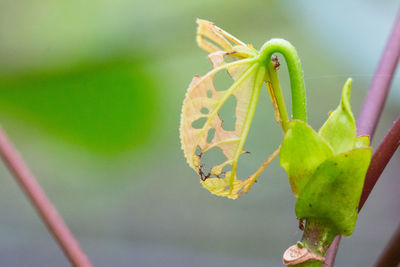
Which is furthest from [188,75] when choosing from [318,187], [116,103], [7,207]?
[318,187]

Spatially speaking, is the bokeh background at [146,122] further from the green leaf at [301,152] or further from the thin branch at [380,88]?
the green leaf at [301,152]

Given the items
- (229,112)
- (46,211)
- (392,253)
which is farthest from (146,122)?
(392,253)

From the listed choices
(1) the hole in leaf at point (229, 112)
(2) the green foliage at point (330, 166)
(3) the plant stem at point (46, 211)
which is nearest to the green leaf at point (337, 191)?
(2) the green foliage at point (330, 166)

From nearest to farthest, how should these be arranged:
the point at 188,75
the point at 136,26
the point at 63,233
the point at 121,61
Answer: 1. the point at 63,233
2. the point at 121,61
3. the point at 136,26
4. the point at 188,75

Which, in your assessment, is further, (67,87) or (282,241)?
(282,241)

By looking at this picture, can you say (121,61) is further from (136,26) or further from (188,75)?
(188,75)

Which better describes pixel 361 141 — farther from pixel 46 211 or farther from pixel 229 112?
pixel 229 112
